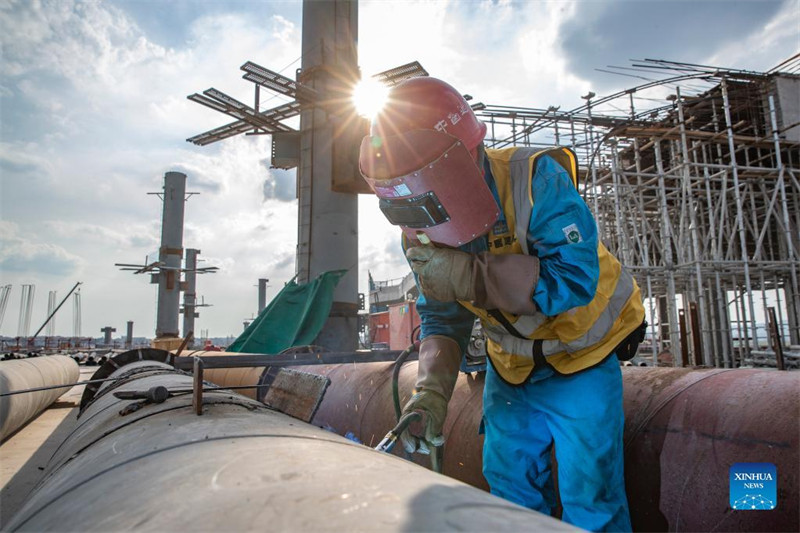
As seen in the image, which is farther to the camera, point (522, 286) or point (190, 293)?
point (190, 293)

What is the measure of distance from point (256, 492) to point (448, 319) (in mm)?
1507

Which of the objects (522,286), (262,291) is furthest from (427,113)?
(262,291)

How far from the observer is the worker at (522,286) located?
164cm

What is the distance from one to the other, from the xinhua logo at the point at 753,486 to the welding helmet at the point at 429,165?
1.12 metres

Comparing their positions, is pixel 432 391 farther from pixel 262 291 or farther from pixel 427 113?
pixel 262 291

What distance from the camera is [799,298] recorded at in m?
12.9

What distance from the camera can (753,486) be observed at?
1.49 meters

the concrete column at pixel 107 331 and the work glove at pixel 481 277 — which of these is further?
the concrete column at pixel 107 331

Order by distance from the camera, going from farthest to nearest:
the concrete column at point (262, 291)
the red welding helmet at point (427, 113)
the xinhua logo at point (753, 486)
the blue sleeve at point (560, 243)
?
the concrete column at point (262, 291) → the red welding helmet at point (427, 113) → the blue sleeve at point (560, 243) → the xinhua logo at point (753, 486)

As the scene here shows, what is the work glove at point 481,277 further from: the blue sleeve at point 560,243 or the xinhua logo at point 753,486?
the xinhua logo at point 753,486

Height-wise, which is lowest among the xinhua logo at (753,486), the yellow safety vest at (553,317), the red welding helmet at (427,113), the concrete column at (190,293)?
the xinhua logo at (753,486)

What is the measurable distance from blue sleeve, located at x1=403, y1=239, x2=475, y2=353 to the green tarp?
7.98 m

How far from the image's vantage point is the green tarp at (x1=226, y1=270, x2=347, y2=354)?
9.95 m

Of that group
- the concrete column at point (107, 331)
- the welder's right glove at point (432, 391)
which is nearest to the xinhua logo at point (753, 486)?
the welder's right glove at point (432, 391)
